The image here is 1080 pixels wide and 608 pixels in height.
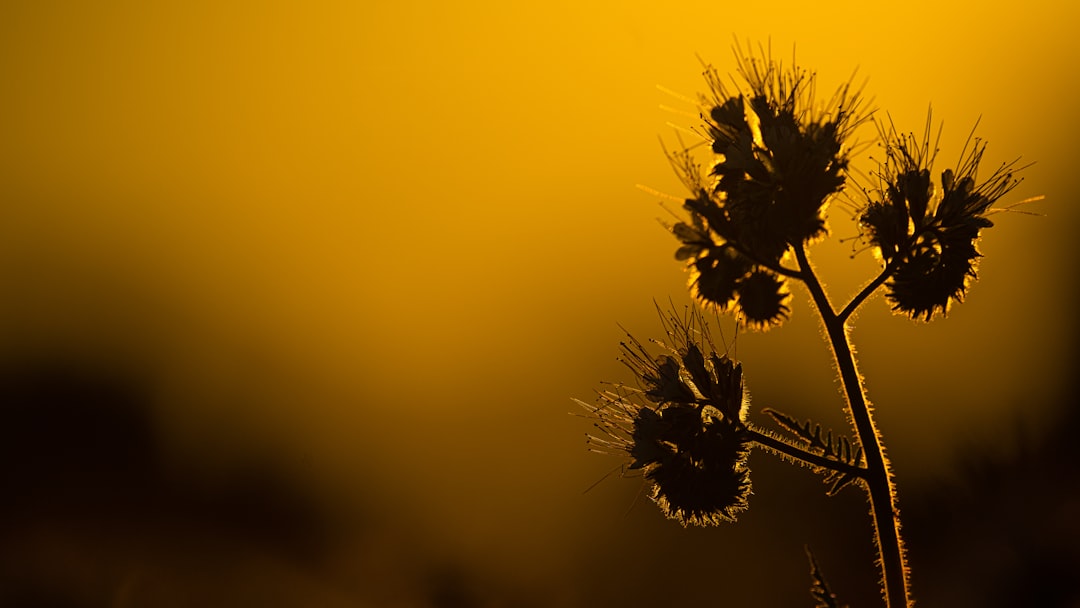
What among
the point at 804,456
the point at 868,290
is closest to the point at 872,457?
the point at 804,456

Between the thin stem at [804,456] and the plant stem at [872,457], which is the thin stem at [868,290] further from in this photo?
the thin stem at [804,456]

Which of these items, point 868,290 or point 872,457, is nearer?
point 872,457

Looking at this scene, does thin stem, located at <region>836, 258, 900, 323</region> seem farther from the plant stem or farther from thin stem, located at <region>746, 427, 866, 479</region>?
thin stem, located at <region>746, 427, 866, 479</region>

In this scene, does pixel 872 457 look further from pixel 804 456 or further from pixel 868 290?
pixel 868 290

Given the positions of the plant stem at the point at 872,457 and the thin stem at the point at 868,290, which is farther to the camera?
the thin stem at the point at 868,290

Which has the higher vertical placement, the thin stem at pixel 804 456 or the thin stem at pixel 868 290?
the thin stem at pixel 868 290
